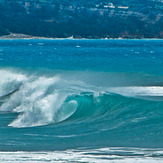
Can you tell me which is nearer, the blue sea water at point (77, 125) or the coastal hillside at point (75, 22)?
the blue sea water at point (77, 125)

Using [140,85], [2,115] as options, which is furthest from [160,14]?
[2,115]

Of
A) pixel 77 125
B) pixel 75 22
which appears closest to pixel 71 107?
pixel 77 125

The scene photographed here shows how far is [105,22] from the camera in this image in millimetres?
192125

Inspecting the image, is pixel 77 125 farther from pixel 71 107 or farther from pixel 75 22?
pixel 75 22

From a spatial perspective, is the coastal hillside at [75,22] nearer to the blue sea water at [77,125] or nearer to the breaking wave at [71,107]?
the blue sea water at [77,125]

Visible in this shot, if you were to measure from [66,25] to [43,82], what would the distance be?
164 m

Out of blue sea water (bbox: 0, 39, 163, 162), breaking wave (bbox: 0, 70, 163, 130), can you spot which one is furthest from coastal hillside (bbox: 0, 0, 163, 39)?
breaking wave (bbox: 0, 70, 163, 130)

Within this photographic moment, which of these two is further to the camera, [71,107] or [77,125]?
[71,107]

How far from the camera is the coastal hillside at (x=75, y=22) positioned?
187875mm

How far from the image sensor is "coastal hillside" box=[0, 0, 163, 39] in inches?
7397

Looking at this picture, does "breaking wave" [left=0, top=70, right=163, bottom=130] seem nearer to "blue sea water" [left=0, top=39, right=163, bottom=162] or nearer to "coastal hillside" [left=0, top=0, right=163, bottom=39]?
"blue sea water" [left=0, top=39, right=163, bottom=162]

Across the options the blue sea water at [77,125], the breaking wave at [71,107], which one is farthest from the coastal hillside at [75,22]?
the breaking wave at [71,107]

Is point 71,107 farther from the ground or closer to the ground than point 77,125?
farther from the ground

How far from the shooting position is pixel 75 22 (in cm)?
19138
